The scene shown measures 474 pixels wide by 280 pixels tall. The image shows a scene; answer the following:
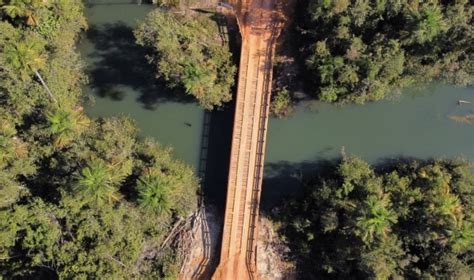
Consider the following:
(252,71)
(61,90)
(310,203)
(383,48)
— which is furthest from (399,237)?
(61,90)

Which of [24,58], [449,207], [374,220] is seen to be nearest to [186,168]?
[24,58]

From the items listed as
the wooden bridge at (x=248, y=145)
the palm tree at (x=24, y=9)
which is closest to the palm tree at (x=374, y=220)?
the wooden bridge at (x=248, y=145)

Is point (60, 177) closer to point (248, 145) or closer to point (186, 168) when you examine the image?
point (186, 168)

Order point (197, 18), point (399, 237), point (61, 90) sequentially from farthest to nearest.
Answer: point (197, 18), point (61, 90), point (399, 237)

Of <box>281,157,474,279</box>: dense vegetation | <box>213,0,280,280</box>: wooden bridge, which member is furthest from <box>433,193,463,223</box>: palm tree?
<box>213,0,280,280</box>: wooden bridge

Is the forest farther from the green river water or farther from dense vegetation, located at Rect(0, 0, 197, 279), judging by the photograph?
the green river water

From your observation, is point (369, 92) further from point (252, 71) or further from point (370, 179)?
point (252, 71)
